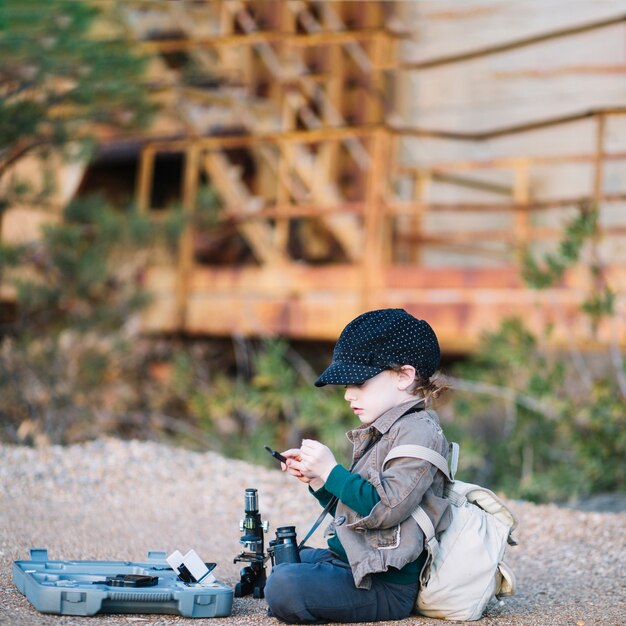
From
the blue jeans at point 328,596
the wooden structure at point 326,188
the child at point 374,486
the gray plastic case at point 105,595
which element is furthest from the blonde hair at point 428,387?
the wooden structure at point 326,188

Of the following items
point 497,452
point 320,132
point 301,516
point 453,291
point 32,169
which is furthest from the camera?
point 32,169

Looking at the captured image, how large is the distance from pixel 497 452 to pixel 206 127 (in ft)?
14.7

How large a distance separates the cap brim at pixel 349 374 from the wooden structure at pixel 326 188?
3229 millimetres

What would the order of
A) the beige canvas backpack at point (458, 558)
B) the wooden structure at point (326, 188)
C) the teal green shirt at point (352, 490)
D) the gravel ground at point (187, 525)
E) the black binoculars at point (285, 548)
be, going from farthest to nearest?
the wooden structure at point (326, 188) → the gravel ground at point (187, 525) → the black binoculars at point (285, 548) → the beige canvas backpack at point (458, 558) → the teal green shirt at point (352, 490)

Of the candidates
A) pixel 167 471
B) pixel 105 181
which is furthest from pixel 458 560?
pixel 105 181

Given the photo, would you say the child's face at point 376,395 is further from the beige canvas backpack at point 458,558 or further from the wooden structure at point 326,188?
the wooden structure at point 326,188

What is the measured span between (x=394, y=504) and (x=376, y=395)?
336 millimetres

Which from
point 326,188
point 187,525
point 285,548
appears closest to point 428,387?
point 285,548

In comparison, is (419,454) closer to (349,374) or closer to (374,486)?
(374,486)

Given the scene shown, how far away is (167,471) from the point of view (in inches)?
202

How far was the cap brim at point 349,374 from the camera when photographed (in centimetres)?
286

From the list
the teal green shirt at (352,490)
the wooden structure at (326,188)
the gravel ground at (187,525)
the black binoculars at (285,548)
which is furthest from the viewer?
the wooden structure at (326,188)

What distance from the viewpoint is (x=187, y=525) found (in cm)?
428

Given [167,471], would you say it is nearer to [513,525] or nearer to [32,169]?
[513,525]
